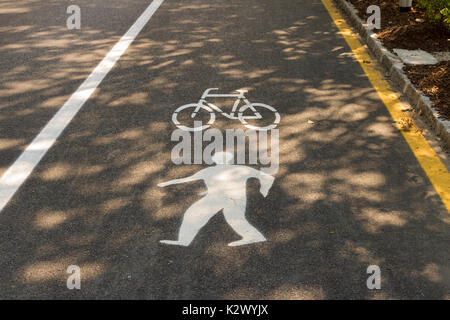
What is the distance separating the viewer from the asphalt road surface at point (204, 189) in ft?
11.3

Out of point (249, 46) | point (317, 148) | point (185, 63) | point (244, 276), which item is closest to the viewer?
point (244, 276)

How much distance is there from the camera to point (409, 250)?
12.1ft

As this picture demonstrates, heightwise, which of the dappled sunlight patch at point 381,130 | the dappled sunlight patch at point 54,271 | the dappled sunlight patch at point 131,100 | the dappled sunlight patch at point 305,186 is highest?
the dappled sunlight patch at point 131,100

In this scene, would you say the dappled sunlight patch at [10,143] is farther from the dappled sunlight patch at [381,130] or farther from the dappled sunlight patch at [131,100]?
the dappled sunlight patch at [381,130]

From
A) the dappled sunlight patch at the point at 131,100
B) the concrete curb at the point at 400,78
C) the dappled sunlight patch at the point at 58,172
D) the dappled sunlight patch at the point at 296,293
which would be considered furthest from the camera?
the dappled sunlight patch at the point at 131,100

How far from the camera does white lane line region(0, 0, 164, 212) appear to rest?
455 cm

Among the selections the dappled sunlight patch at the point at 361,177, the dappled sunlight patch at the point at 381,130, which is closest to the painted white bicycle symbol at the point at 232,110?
the dappled sunlight patch at the point at 381,130

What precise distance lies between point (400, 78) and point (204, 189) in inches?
133

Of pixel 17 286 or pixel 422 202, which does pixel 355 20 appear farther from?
pixel 17 286

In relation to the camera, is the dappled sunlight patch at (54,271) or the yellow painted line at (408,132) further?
the yellow painted line at (408,132)

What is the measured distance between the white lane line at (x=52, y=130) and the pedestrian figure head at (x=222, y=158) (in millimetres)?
1668
